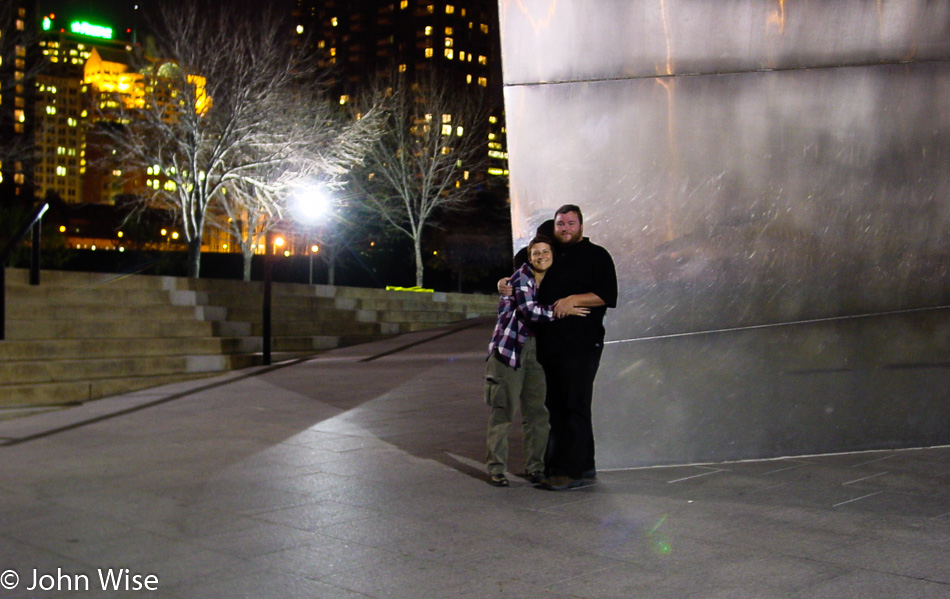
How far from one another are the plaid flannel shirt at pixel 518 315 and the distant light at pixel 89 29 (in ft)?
540

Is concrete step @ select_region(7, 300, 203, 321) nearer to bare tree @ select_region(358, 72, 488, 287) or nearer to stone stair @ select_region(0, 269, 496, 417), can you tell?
stone stair @ select_region(0, 269, 496, 417)

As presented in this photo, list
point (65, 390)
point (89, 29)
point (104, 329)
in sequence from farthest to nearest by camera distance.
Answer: point (89, 29), point (104, 329), point (65, 390)

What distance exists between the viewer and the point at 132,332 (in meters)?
13.1

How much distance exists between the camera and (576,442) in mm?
5973

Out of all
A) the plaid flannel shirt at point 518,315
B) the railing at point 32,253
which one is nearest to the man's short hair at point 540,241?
the plaid flannel shirt at point 518,315

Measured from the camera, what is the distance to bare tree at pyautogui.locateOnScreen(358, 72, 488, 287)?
3750 cm

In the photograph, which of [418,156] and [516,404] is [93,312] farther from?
[418,156]

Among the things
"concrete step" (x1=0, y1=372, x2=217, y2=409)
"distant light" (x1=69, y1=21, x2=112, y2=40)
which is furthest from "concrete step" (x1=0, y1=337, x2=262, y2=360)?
"distant light" (x1=69, y1=21, x2=112, y2=40)

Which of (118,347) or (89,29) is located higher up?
(89,29)

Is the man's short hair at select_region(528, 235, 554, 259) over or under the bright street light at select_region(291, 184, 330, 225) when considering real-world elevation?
under

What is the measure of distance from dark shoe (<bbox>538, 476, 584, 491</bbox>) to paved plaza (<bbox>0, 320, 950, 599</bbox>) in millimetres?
68

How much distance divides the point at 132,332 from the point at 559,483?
9.07m

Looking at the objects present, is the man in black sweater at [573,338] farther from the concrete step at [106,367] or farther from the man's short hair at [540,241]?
the concrete step at [106,367]

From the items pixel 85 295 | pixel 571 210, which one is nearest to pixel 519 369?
pixel 571 210
